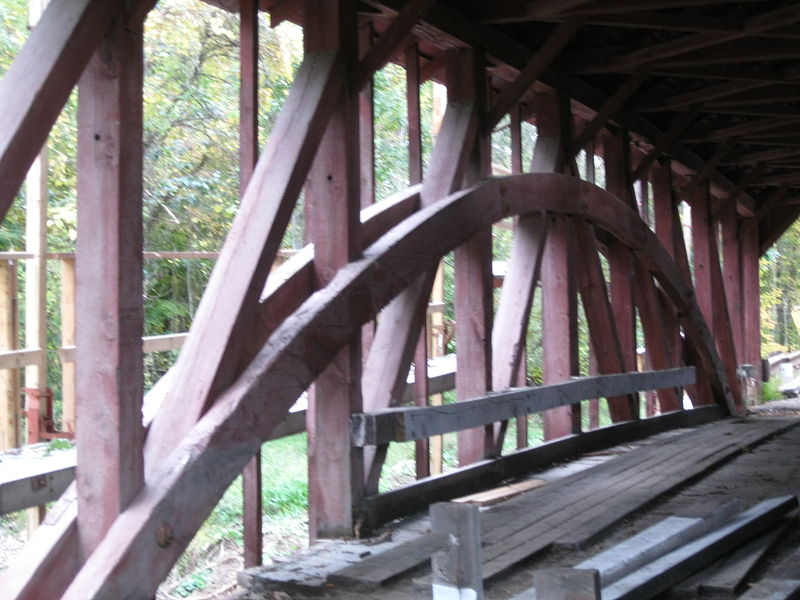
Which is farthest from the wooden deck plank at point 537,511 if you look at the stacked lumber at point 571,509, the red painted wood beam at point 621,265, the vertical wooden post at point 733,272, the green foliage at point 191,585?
the vertical wooden post at point 733,272

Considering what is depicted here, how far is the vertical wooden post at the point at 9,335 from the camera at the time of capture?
7.18 m

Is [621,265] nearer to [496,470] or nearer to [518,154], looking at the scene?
[518,154]

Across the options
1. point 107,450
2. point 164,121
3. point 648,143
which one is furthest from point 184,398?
point 164,121

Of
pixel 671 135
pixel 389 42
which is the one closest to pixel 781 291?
pixel 671 135

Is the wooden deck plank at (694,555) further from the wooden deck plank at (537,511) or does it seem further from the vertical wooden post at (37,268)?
the vertical wooden post at (37,268)

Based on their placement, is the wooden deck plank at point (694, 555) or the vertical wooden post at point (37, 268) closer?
the wooden deck plank at point (694, 555)

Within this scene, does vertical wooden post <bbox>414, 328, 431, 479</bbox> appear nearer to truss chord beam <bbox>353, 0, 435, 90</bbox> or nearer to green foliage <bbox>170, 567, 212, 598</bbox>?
truss chord beam <bbox>353, 0, 435, 90</bbox>

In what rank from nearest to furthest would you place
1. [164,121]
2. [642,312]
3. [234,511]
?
[642,312], [234,511], [164,121]

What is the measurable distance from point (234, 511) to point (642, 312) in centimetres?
581

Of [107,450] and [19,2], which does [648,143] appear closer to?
[107,450]

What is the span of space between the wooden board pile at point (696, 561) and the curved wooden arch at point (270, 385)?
1165 mm

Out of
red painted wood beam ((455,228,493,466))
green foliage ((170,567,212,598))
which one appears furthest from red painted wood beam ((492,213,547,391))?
green foliage ((170,567,212,598))

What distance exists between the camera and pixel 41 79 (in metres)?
3.03

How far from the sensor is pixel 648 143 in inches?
368
